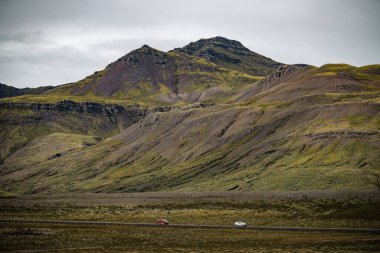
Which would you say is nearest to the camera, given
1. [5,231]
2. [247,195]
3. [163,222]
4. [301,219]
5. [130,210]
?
[5,231]

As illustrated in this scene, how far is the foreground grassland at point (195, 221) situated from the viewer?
267 ft

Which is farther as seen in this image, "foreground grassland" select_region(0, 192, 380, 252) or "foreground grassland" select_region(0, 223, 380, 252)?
"foreground grassland" select_region(0, 192, 380, 252)

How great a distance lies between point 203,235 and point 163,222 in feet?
80.6

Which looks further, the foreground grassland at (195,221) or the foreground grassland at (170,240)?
the foreground grassland at (195,221)

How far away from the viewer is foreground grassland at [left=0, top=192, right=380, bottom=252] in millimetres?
81312

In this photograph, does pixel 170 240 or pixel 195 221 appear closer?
pixel 170 240

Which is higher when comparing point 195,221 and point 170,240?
point 170,240

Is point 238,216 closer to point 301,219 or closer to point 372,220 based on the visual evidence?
point 301,219

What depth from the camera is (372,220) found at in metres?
126

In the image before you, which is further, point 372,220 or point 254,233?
point 372,220

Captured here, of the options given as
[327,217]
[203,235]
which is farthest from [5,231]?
[327,217]

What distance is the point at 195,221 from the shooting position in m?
129

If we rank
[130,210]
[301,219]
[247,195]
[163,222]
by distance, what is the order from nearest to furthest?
[163,222], [301,219], [130,210], [247,195]

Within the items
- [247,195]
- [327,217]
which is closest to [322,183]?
[247,195]
